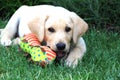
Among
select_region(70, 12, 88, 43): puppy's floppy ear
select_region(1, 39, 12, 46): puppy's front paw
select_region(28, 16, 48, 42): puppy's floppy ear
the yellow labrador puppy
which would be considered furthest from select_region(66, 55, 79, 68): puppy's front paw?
select_region(1, 39, 12, 46): puppy's front paw

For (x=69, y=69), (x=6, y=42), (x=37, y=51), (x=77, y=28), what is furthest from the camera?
(x=6, y=42)

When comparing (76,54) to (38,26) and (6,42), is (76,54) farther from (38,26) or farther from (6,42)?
(6,42)

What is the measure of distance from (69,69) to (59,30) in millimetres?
556

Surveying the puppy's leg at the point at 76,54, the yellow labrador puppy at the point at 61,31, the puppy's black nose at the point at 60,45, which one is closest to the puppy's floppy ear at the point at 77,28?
the yellow labrador puppy at the point at 61,31

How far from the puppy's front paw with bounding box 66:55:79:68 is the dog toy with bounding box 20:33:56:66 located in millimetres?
240

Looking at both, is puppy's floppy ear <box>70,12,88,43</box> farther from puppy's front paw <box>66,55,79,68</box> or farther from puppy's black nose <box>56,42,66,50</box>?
puppy's black nose <box>56,42,66,50</box>

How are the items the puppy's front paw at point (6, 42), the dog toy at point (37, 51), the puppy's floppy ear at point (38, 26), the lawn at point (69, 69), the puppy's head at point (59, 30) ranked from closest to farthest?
the lawn at point (69, 69) → the dog toy at point (37, 51) → the puppy's head at point (59, 30) → the puppy's floppy ear at point (38, 26) → the puppy's front paw at point (6, 42)

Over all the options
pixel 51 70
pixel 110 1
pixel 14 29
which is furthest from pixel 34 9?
pixel 110 1

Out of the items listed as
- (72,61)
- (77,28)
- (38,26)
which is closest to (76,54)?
(72,61)

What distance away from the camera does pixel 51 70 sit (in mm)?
5371

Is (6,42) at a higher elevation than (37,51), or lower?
lower

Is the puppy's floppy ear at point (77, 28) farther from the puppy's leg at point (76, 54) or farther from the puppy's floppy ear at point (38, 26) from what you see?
the puppy's floppy ear at point (38, 26)

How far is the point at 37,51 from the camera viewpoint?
5586mm

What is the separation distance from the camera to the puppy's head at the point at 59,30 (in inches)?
221
